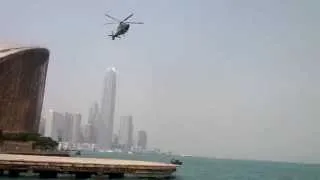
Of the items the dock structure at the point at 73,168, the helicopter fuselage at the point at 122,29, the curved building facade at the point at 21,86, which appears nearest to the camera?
the helicopter fuselage at the point at 122,29

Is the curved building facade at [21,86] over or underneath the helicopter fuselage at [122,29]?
over

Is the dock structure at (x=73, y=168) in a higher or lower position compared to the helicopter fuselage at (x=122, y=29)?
lower

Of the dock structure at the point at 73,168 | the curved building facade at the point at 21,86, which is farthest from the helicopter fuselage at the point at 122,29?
the curved building facade at the point at 21,86

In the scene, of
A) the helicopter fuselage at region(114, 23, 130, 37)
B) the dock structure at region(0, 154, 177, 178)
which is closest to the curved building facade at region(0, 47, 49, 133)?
the dock structure at region(0, 154, 177, 178)

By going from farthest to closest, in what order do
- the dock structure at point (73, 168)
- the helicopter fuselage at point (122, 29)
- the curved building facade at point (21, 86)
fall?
the curved building facade at point (21, 86) → the dock structure at point (73, 168) → the helicopter fuselage at point (122, 29)

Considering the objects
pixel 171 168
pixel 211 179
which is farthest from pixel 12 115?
pixel 171 168

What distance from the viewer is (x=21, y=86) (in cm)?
10931

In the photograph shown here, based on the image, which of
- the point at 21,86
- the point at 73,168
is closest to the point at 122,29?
the point at 73,168

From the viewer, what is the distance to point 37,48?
115875mm

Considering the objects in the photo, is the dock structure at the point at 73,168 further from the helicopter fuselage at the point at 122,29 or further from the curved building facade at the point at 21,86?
the curved building facade at the point at 21,86

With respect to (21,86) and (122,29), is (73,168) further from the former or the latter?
(21,86)

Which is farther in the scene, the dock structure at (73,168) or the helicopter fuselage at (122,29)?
the dock structure at (73,168)

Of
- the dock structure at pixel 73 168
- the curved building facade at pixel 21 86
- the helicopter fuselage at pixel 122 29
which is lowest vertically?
the dock structure at pixel 73 168

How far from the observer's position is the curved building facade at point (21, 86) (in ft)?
333
